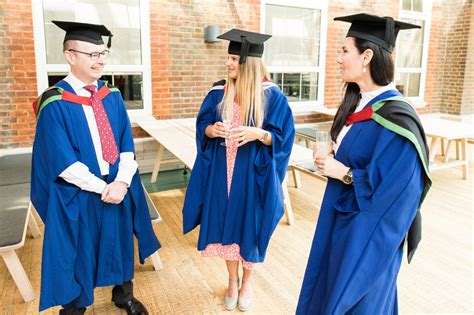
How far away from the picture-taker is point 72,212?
77.3 inches

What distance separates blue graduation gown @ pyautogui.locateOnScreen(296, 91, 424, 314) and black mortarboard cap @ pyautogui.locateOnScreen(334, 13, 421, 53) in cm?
19

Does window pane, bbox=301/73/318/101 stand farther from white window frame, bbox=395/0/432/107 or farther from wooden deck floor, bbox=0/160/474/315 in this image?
wooden deck floor, bbox=0/160/474/315

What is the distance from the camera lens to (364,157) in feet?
4.69

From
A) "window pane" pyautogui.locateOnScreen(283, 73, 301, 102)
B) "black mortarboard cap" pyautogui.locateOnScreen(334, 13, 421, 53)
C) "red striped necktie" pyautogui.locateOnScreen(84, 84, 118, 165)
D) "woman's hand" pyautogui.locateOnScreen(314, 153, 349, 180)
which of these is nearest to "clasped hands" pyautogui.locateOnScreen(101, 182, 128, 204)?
"red striped necktie" pyautogui.locateOnScreen(84, 84, 118, 165)

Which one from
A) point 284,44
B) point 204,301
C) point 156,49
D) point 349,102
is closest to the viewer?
point 349,102

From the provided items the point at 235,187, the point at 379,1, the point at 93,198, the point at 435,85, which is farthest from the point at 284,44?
the point at 93,198

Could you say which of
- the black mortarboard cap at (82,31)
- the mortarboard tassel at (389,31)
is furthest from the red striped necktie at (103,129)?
the mortarboard tassel at (389,31)

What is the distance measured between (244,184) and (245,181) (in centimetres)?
2

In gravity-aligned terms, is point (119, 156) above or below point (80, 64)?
below

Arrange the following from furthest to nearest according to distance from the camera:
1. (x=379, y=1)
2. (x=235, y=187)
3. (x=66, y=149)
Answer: (x=379, y=1), (x=235, y=187), (x=66, y=149)

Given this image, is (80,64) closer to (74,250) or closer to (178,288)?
(74,250)

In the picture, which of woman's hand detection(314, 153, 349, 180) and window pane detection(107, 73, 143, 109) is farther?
window pane detection(107, 73, 143, 109)

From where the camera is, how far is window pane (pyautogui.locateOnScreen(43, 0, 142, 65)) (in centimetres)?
464

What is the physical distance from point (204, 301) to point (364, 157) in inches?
63.8
